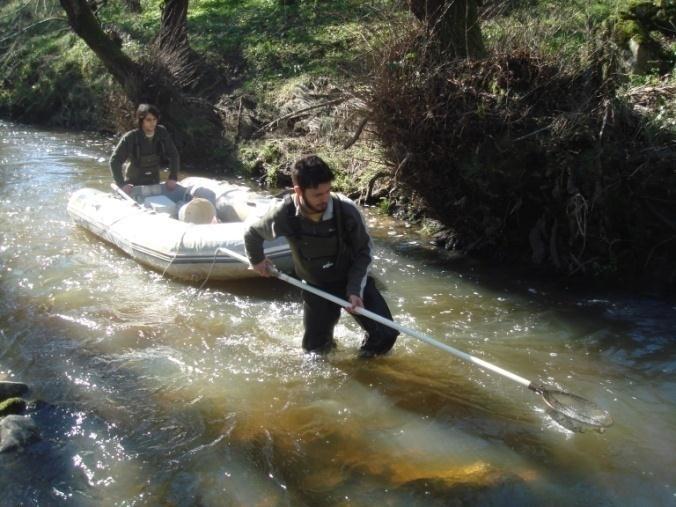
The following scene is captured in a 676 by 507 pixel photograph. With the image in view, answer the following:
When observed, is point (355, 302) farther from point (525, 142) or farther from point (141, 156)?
point (141, 156)

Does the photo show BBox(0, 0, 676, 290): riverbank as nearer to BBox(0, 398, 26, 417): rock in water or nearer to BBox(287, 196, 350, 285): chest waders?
BBox(287, 196, 350, 285): chest waders

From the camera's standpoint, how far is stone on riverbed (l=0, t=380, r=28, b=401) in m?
4.58

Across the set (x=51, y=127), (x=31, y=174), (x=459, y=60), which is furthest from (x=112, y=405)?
(x=51, y=127)

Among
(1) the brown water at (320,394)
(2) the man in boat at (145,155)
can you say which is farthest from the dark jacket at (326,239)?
(2) the man in boat at (145,155)

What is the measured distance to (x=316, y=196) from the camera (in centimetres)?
398

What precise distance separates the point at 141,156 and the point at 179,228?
1.67 metres

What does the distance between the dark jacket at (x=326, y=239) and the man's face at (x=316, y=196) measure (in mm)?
121

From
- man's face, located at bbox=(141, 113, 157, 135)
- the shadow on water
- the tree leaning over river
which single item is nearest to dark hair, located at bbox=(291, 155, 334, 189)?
the shadow on water

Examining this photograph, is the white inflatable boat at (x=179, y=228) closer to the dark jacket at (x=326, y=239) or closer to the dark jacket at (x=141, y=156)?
the dark jacket at (x=141, y=156)

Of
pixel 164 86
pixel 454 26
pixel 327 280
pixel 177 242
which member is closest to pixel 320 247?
pixel 327 280

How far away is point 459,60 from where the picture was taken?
22.6 feet

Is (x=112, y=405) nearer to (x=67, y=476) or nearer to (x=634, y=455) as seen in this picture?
(x=67, y=476)

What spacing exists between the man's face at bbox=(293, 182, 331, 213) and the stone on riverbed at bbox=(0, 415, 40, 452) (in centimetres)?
234

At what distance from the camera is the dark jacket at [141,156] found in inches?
308
